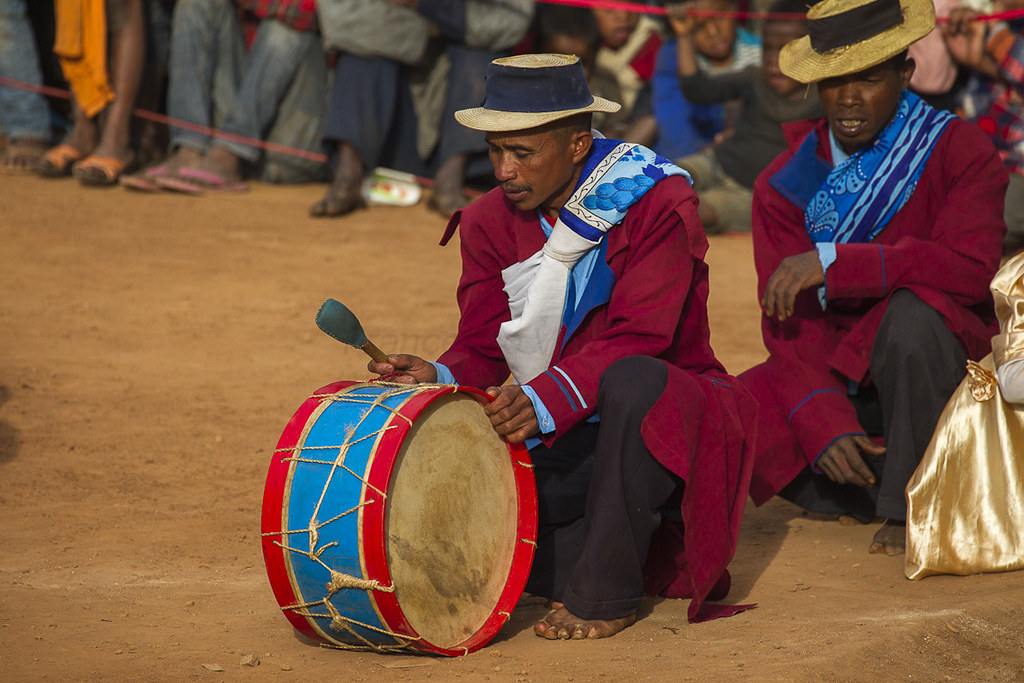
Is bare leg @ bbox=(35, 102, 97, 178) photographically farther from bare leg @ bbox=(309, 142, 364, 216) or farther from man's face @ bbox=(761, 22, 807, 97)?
man's face @ bbox=(761, 22, 807, 97)

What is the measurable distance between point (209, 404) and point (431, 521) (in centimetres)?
254

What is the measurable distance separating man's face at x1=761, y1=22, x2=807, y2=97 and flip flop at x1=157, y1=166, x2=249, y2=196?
360cm

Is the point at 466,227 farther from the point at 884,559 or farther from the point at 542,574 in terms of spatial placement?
the point at 884,559

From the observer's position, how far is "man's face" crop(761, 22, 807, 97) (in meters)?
7.58

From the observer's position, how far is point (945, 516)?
3.59 m

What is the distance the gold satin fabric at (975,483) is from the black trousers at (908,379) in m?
0.14

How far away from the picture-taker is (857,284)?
3812 mm

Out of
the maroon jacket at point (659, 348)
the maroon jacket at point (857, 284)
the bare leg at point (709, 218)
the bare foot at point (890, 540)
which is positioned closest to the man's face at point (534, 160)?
the maroon jacket at point (659, 348)

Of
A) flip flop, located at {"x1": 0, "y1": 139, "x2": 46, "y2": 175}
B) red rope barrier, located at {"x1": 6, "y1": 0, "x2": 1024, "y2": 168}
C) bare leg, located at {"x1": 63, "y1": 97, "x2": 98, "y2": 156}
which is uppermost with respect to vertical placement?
red rope barrier, located at {"x1": 6, "y1": 0, "x2": 1024, "y2": 168}

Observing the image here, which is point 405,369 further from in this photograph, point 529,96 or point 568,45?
point 568,45

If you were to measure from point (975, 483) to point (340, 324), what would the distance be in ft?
6.37

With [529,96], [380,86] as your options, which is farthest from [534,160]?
[380,86]

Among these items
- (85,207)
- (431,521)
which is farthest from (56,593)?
(85,207)

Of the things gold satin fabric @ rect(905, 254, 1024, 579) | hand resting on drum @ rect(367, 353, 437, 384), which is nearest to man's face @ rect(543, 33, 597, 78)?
gold satin fabric @ rect(905, 254, 1024, 579)
